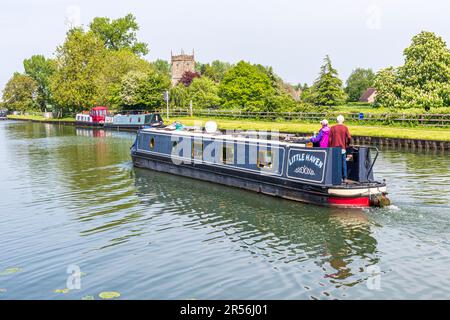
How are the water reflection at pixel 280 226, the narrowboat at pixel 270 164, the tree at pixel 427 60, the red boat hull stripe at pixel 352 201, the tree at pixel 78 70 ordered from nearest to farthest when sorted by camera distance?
the water reflection at pixel 280 226 → the red boat hull stripe at pixel 352 201 → the narrowboat at pixel 270 164 → the tree at pixel 427 60 → the tree at pixel 78 70

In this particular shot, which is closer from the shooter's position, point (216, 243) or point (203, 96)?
point (216, 243)

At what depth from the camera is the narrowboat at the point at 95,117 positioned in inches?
2510

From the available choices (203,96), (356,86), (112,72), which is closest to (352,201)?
(203,96)

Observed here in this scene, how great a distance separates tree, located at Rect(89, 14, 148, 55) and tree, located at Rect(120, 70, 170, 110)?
124 feet

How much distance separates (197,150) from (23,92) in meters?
105

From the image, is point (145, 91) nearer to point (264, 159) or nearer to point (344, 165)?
point (264, 159)

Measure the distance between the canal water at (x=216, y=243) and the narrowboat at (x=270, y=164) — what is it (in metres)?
0.53

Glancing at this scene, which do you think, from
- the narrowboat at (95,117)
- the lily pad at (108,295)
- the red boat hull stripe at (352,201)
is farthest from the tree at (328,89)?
the lily pad at (108,295)

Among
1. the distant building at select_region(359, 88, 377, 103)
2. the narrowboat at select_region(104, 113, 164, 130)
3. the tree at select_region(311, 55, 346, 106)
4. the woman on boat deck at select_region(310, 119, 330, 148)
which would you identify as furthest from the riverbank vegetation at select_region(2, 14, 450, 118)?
the distant building at select_region(359, 88, 377, 103)

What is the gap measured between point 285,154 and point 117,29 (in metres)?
93.8

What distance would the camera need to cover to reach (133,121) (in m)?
54.7

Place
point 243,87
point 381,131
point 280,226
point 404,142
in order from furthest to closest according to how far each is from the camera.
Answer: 1. point 243,87
2. point 381,131
3. point 404,142
4. point 280,226

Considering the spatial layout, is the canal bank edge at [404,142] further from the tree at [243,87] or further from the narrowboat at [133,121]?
the tree at [243,87]

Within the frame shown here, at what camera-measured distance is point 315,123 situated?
4653cm
